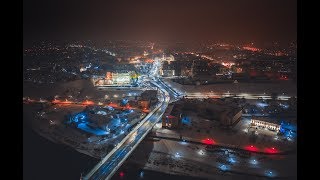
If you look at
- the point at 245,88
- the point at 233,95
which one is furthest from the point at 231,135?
the point at 245,88

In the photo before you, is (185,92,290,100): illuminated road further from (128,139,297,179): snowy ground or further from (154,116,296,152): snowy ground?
(128,139,297,179): snowy ground

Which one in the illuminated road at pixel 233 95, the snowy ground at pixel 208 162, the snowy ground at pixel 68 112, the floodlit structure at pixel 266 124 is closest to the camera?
the snowy ground at pixel 208 162

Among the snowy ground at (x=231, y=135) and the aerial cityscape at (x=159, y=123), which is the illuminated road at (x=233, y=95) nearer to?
the aerial cityscape at (x=159, y=123)

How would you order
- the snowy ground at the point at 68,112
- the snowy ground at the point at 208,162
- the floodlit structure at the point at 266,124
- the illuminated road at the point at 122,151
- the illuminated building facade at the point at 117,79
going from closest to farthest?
the illuminated road at the point at 122,151 → the snowy ground at the point at 208,162 → the snowy ground at the point at 68,112 → the floodlit structure at the point at 266,124 → the illuminated building facade at the point at 117,79

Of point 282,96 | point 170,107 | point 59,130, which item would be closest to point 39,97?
point 59,130

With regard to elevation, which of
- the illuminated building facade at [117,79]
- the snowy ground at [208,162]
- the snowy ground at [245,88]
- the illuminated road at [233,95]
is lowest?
the snowy ground at [208,162]

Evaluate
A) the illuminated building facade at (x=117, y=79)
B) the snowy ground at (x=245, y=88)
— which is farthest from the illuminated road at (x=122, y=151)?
the illuminated building facade at (x=117, y=79)

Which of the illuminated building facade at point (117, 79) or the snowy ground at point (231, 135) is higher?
the illuminated building facade at point (117, 79)

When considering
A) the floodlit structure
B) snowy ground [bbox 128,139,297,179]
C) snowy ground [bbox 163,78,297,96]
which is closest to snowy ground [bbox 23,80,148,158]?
snowy ground [bbox 128,139,297,179]
